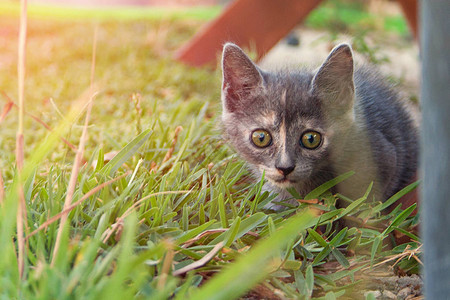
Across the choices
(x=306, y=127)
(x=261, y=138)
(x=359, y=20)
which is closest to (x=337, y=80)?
(x=306, y=127)

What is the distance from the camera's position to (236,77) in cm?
245

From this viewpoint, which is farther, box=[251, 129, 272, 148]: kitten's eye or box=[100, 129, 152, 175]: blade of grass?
box=[251, 129, 272, 148]: kitten's eye

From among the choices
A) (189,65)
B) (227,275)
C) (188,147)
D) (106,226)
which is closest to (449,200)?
(227,275)

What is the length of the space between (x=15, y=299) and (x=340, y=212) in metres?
1.15

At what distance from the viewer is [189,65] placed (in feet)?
16.3

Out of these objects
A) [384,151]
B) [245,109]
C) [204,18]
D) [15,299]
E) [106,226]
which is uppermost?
[204,18]

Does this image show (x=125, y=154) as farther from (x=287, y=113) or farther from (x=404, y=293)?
(x=404, y=293)

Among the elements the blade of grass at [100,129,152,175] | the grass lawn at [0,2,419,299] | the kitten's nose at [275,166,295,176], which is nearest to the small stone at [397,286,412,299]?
the grass lawn at [0,2,419,299]

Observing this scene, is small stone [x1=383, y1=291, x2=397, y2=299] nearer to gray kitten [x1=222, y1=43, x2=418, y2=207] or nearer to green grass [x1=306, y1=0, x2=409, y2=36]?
gray kitten [x1=222, y1=43, x2=418, y2=207]

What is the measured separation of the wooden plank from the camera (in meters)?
4.53

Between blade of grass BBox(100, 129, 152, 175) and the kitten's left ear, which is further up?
the kitten's left ear

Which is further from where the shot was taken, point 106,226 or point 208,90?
point 208,90

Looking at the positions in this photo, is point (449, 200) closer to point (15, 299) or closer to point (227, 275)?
point (227, 275)

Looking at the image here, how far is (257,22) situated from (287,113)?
2.60 meters
